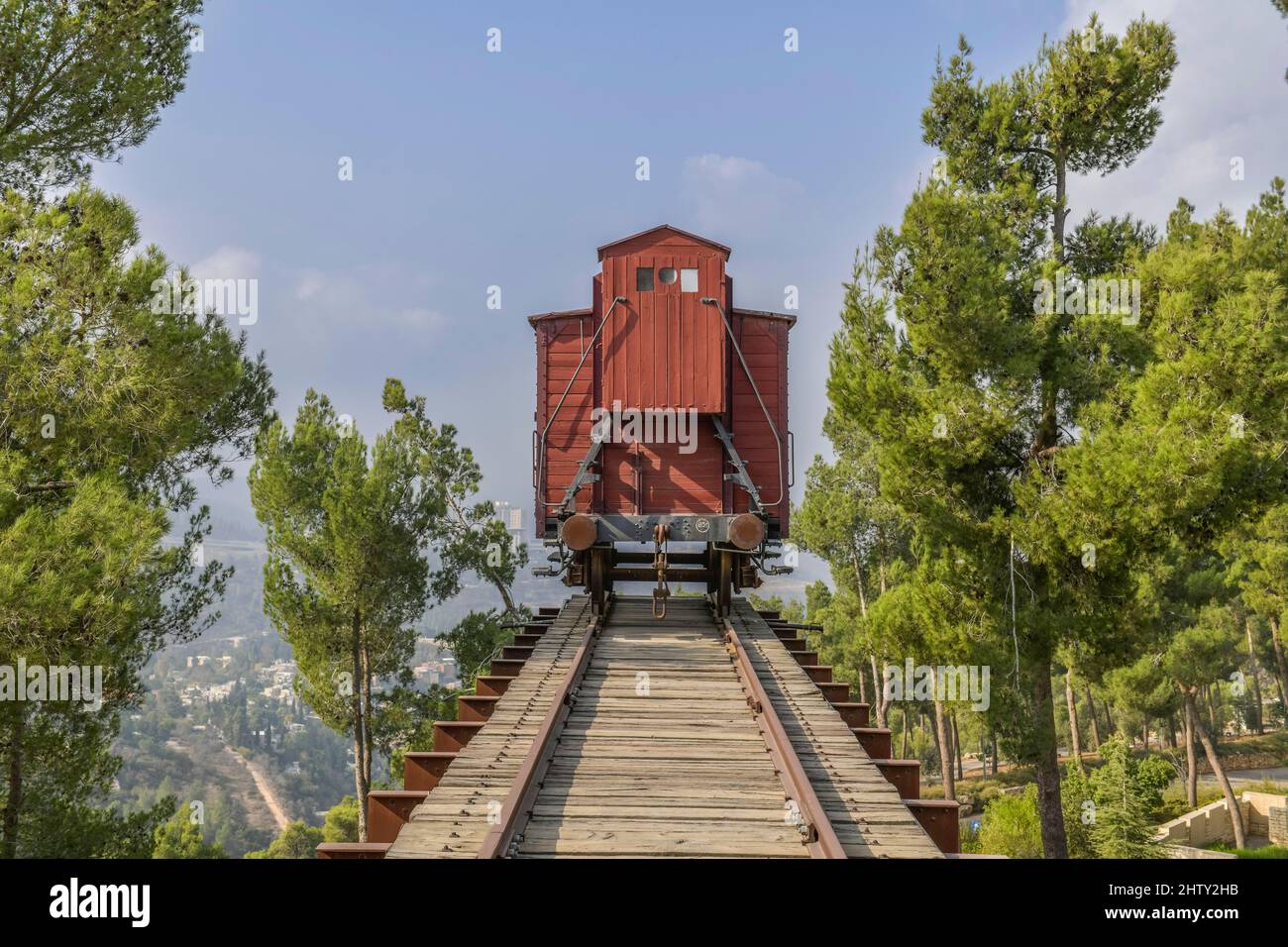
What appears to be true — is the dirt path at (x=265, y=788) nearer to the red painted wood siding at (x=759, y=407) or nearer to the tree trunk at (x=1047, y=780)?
the red painted wood siding at (x=759, y=407)

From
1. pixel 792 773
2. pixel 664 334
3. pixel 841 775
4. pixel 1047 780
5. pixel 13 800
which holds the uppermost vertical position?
pixel 664 334

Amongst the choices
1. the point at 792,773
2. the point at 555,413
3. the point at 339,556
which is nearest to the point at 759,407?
the point at 555,413

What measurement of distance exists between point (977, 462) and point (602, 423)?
497 cm

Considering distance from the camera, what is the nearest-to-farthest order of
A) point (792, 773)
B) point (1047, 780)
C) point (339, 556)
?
point (792, 773) → point (1047, 780) → point (339, 556)

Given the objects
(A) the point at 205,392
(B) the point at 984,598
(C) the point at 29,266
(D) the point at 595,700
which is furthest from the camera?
(B) the point at 984,598

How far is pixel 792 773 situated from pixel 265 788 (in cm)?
16824

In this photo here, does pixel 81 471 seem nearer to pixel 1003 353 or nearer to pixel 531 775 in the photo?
pixel 531 775

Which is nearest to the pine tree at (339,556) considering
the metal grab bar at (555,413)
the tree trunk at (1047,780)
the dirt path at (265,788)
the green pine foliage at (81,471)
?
the green pine foliage at (81,471)

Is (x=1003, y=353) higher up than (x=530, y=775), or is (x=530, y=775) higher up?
(x=1003, y=353)

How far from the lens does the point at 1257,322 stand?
9.30 metres

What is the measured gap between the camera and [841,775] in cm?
622
